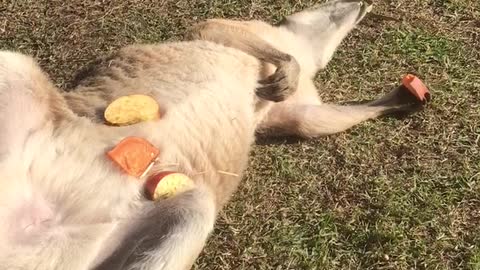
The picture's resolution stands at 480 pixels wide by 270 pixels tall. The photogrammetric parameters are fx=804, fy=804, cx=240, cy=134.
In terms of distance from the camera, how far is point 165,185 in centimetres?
353

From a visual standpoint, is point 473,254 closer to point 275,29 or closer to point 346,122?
point 346,122

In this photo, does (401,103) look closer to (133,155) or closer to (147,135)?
(147,135)

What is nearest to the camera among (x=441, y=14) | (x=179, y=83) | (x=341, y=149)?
(x=179, y=83)

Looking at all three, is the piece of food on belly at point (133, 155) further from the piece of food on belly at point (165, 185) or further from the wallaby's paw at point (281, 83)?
the wallaby's paw at point (281, 83)

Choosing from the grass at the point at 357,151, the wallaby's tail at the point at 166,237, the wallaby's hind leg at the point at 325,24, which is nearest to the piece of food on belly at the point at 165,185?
the wallaby's tail at the point at 166,237

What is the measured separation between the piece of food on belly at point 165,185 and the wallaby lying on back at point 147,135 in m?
0.03

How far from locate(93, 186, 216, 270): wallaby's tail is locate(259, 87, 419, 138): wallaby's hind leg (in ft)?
3.61

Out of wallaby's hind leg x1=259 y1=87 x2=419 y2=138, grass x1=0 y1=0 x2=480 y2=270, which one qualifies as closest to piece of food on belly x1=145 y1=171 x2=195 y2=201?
grass x1=0 y1=0 x2=480 y2=270

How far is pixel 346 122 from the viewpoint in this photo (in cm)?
461

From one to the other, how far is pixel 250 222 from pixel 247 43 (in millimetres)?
971

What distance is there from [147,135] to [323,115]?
1.27m

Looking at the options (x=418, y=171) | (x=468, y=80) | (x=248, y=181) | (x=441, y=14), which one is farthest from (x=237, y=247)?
(x=441, y=14)

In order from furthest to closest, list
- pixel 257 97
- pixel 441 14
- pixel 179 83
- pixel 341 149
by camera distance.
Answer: pixel 441 14 → pixel 341 149 → pixel 257 97 → pixel 179 83

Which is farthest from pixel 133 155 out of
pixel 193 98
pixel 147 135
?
pixel 193 98
